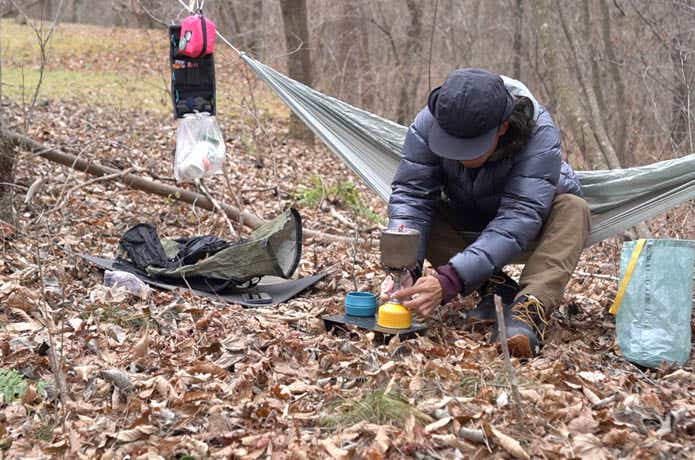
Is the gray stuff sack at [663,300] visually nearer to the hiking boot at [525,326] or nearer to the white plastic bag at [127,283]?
the hiking boot at [525,326]

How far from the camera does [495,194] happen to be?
2717mm

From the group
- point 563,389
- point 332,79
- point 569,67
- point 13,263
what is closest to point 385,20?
point 332,79

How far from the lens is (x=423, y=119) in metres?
2.74

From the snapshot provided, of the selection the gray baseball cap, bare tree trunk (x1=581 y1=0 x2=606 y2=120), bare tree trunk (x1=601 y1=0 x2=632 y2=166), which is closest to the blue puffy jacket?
the gray baseball cap

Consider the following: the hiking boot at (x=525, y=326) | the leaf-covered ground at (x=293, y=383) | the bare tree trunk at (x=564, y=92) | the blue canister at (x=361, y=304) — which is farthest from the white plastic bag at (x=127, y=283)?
the bare tree trunk at (x=564, y=92)

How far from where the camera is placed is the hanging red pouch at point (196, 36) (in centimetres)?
353

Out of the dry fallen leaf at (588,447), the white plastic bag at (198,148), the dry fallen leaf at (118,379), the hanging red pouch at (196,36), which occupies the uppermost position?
the hanging red pouch at (196,36)

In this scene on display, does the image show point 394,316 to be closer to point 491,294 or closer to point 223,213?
point 491,294

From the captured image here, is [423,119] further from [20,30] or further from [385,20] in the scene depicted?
[20,30]

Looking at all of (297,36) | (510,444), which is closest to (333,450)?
(510,444)

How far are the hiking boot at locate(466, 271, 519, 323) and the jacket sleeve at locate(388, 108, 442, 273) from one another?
288mm

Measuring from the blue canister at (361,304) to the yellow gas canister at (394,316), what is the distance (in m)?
0.16

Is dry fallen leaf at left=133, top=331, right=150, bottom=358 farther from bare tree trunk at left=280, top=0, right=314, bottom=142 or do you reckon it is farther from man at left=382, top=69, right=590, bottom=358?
bare tree trunk at left=280, top=0, right=314, bottom=142

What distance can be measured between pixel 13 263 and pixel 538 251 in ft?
7.57
